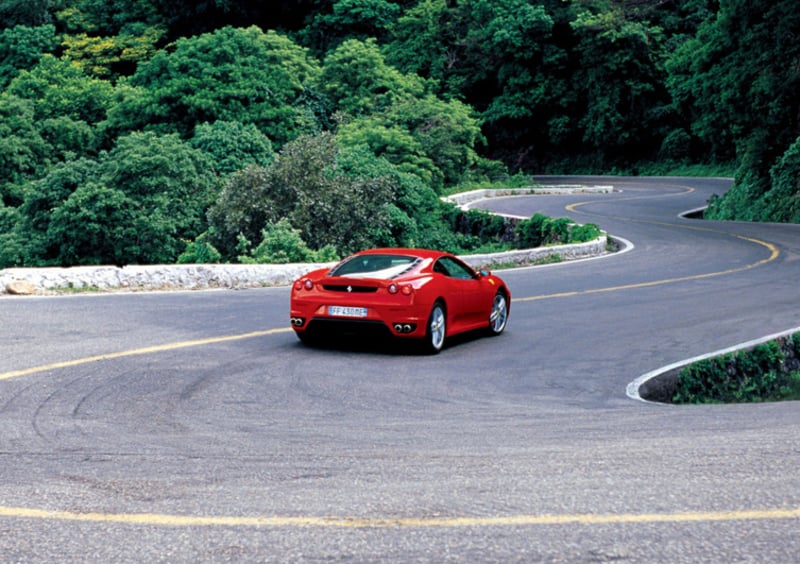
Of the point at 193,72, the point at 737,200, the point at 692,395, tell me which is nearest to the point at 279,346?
the point at 692,395

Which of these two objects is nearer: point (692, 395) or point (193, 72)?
point (692, 395)

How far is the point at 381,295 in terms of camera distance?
12.1 m

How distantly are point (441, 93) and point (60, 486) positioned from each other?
78339 millimetres

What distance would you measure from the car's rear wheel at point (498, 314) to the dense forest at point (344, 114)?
10.9 m

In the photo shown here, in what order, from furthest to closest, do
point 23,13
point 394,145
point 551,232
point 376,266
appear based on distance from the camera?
point 23,13, point 394,145, point 551,232, point 376,266

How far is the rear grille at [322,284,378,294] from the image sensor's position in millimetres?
12203

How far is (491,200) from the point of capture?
5559 centimetres

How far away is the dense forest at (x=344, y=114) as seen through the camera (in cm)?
3559

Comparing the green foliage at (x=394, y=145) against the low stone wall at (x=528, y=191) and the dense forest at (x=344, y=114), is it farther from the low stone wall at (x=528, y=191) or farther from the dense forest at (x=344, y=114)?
the low stone wall at (x=528, y=191)

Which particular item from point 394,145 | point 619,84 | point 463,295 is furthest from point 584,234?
point 619,84

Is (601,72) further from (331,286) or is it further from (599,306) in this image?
(331,286)

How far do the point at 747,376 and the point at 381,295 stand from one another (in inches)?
204

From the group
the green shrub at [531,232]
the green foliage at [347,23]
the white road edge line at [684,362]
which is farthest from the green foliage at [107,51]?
the white road edge line at [684,362]

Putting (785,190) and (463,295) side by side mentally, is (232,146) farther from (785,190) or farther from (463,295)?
(463,295)
